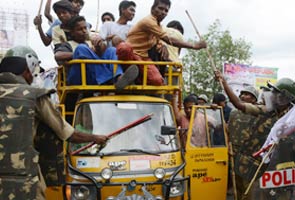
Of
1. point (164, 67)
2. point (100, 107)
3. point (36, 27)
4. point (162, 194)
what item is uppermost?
point (36, 27)

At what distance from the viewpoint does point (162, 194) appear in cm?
566

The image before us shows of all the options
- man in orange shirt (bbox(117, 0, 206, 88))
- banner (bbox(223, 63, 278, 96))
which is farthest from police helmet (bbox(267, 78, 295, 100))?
banner (bbox(223, 63, 278, 96))

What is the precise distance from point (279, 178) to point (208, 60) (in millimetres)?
23295

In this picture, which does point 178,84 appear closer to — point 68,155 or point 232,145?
point 232,145

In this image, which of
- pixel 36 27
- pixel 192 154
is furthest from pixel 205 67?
pixel 192 154

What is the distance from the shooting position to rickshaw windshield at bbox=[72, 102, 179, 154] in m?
5.95

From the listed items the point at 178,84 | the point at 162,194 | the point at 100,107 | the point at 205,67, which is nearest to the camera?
the point at 162,194

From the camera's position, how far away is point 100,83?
21.3 ft

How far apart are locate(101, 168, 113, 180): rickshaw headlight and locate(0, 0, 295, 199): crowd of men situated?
17.9 inches

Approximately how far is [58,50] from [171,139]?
205cm

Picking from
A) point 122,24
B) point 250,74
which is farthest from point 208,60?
point 122,24

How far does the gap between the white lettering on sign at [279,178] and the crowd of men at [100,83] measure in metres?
0.83

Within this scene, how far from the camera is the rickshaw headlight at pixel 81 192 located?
217 inches

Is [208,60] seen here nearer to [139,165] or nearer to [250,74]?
[250,74]
